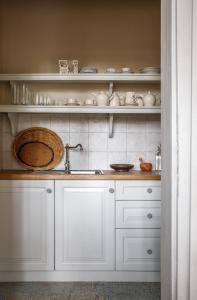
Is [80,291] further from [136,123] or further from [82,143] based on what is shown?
[136,123]

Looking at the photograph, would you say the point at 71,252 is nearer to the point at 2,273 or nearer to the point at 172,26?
the point at 2,273

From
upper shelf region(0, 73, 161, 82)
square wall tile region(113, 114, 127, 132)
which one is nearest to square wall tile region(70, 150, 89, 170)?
square wall tile region(113, 114, 127, 132)

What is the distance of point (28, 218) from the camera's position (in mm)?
2605

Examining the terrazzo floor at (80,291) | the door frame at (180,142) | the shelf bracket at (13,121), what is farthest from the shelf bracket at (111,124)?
the door frame at (180,142)

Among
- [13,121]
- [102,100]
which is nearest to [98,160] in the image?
[102,100]

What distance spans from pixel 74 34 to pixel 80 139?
1.05 metres

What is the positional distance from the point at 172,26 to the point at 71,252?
6.52 ft

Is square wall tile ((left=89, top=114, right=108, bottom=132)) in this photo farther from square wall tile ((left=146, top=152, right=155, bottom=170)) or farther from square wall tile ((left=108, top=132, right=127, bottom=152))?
square wall tile ((left=146, top=152, right=155, bottom=170))

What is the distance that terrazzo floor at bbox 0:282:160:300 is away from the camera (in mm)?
2357

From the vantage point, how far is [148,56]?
3.20 meters

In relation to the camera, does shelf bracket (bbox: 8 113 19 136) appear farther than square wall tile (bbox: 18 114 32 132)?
No

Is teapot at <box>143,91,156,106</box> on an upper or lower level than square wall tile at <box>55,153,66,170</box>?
upper

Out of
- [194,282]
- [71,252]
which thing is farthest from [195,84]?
[71,252]

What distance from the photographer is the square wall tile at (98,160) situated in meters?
3.21
